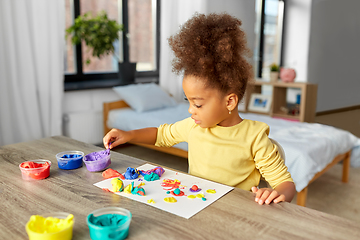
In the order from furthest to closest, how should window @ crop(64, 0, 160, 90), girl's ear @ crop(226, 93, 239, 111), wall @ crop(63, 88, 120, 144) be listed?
window @ crop(64, 0, 160, 90)
wall @ crop(63, 88, 120, 144)
girl's ear @ crop(226, 93, 239, 111)

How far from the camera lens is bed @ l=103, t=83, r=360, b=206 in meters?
2.00

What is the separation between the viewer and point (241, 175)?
3.60ft

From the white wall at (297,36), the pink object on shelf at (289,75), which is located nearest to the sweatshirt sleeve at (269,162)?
the pink object on shelf at (289,75)

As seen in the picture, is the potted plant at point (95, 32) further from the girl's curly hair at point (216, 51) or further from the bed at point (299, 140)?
the girl's curly hair at point (216, 51)

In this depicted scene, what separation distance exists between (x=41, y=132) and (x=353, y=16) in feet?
11.5

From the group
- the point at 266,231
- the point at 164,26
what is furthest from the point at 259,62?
the point at 266,231

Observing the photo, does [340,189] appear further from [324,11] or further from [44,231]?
[324,11]

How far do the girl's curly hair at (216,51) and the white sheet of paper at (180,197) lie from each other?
11.6 inches

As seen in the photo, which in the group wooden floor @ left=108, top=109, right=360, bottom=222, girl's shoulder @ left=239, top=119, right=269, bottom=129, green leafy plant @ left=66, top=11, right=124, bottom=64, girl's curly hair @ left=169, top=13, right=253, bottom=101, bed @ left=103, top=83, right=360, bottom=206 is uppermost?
green leafy plant @ left=66, top=11, right=124, bottom=64

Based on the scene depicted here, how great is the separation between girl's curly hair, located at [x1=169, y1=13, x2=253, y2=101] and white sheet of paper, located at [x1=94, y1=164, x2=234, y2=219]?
0.97ft

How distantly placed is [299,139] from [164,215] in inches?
68.4

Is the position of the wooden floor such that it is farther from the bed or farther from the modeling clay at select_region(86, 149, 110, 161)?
the modeling clay at select_region(86, 149, 110, 161)

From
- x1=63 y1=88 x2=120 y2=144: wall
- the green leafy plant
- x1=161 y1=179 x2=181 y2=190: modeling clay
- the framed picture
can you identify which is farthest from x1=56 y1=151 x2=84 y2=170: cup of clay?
the framed picture

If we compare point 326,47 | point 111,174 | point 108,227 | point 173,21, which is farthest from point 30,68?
point 326,47
